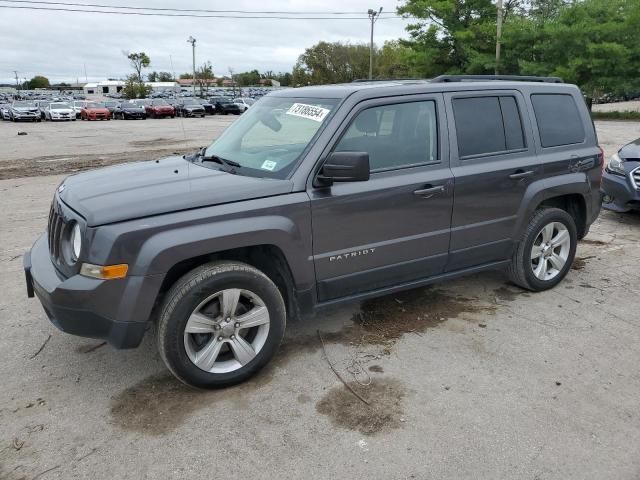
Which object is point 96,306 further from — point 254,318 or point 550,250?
point 550,250

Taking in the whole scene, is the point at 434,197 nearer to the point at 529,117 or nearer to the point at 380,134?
the point at 380,134

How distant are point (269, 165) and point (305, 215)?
0.48m

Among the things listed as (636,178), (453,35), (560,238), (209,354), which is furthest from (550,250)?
(453,35)

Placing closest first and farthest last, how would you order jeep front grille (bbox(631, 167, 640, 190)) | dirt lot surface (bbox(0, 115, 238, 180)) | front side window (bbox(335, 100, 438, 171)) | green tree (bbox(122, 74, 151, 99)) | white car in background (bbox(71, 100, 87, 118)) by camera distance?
front side window (bbox(335, 100, 438, 171)) < jeep front grille (bbox(631, 167, 640, 190)) < dirt lot surface (bbox(0, 115, 238, 180)) < white car in background (bbox(71, 100, 87, 118)) < green tree (bbox(122, 74, 151, 99))

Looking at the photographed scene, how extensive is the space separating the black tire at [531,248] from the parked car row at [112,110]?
3351cm

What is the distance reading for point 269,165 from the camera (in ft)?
11.8

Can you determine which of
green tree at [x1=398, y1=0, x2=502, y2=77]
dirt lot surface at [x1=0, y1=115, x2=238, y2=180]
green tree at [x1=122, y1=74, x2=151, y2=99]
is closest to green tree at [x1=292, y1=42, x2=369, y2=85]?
green tree at [x1=122, y1=74, x2=151, y2=99]

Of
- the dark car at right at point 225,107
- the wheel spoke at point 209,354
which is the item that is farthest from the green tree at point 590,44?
the wheel spoke at point 209,354

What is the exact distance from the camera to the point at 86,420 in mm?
3000

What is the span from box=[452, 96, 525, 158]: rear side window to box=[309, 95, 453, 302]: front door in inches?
8.2

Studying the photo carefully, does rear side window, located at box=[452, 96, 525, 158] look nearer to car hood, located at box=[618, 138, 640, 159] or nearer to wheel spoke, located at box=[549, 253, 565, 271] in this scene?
wheel spoke, located at box=[549, 253, 565, 271]

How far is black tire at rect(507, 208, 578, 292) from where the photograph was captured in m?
4.53

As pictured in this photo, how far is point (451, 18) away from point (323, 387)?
3669cm

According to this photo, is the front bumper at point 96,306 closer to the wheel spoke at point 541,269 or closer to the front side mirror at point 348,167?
the front side mirror at point 348,167
